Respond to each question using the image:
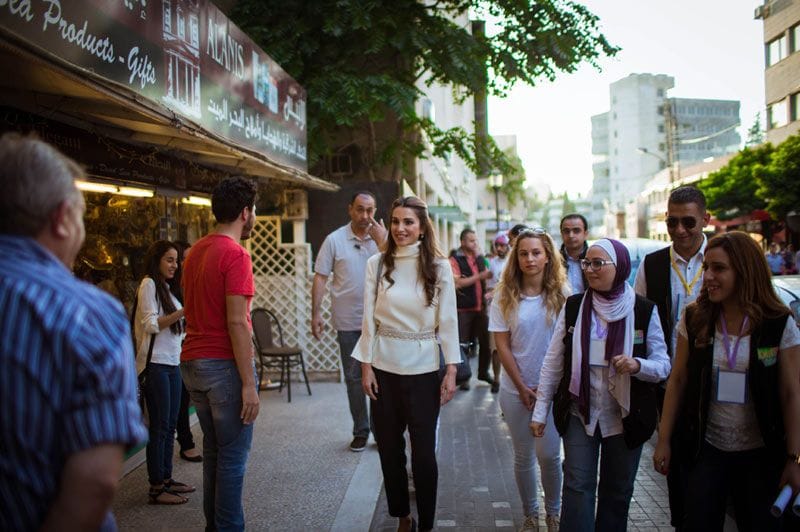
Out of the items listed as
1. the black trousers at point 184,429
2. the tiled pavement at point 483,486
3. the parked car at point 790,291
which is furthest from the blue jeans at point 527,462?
the black trousers at point 184,429

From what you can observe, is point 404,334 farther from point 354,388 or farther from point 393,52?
point 393,52

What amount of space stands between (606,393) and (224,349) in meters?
2.05

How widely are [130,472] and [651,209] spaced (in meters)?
67.1

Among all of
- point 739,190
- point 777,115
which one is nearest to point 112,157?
point 739,190

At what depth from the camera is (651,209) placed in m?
66.4

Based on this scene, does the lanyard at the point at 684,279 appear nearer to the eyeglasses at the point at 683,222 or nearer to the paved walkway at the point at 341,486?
the eyeglasses at the point at 683,222

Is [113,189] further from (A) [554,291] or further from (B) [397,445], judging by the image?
(A) [554,291]

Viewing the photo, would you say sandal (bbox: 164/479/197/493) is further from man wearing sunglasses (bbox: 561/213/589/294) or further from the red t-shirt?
man wearing sunglasses (bbox: 561/213/589/294)

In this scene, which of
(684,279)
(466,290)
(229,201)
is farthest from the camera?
(466,290)

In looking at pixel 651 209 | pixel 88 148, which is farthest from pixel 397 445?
pixel 651 209

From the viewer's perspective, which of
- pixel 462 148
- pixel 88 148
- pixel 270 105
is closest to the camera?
pixel 88 148

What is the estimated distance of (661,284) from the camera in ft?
14.5

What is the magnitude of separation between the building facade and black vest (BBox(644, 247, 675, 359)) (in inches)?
1303

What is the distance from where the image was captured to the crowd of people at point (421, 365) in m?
1.57
